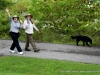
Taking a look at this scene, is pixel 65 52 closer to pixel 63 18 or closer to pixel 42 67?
pixel 42 67

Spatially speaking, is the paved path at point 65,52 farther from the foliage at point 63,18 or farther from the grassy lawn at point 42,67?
the foliage at point 63,18

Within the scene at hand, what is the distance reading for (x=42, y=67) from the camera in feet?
28.1

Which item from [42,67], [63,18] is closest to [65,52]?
[42,67]

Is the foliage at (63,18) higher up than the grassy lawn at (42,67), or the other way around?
the foliage at (63,18)

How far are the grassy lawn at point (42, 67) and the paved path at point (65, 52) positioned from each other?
1.94 feet

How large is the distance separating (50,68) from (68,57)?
1450 mm

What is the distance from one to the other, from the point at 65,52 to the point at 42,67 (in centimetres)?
206

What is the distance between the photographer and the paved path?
31.5ft

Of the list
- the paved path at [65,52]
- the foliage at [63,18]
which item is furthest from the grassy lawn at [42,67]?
the foliage at [63,18]

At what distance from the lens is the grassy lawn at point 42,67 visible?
8.11 m

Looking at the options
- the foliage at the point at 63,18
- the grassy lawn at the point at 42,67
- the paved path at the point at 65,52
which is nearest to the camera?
the grassy lawn at the point at 42,67

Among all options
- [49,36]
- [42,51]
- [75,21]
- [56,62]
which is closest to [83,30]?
[75,21]

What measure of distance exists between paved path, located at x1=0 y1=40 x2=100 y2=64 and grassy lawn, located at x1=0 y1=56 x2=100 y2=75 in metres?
0.59

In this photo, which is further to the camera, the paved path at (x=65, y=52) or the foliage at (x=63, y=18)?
the foliage at (x=63, y=18)
